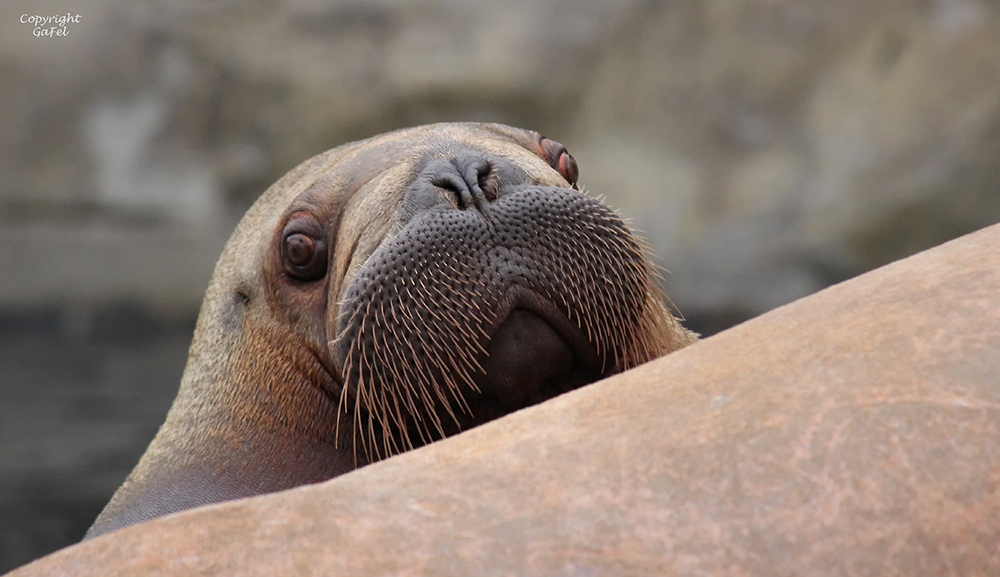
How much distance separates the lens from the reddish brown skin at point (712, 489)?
43.6 inches

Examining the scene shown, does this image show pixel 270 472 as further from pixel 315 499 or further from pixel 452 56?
pixel 452 56

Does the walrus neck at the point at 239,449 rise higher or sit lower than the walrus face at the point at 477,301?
lower

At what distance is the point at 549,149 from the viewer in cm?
376

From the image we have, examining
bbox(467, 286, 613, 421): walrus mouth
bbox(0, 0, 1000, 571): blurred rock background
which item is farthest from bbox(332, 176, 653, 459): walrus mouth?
bbox(0, 0, 1000, 571): blurred rock background

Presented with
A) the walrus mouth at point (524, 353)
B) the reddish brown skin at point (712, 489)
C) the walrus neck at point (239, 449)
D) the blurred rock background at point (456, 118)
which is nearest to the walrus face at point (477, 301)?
the walrus mouth at point (524, 353)

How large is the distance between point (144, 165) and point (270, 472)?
9.18m

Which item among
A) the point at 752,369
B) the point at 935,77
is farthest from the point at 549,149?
the point at 935,77

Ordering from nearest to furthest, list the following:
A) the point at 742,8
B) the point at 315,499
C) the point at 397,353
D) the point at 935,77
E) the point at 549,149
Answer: the point at 315,499 → the point at 397,353 → the point at 549,149 → the point at 935,77 → the point at 742,8

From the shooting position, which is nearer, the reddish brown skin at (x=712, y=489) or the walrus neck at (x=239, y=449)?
the reddish brown skin at (x=712, y=489)

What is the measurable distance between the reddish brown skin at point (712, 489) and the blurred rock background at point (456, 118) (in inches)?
370

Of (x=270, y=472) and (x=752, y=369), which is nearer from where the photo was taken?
(x=752, y=369)

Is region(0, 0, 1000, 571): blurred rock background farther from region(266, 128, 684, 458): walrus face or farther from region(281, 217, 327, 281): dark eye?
region(266, 128, 684, 458): walrus face

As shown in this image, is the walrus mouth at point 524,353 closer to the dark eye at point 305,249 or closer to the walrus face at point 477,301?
the walrus face at point 477,301

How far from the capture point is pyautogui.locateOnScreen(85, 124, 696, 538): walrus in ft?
9.25
